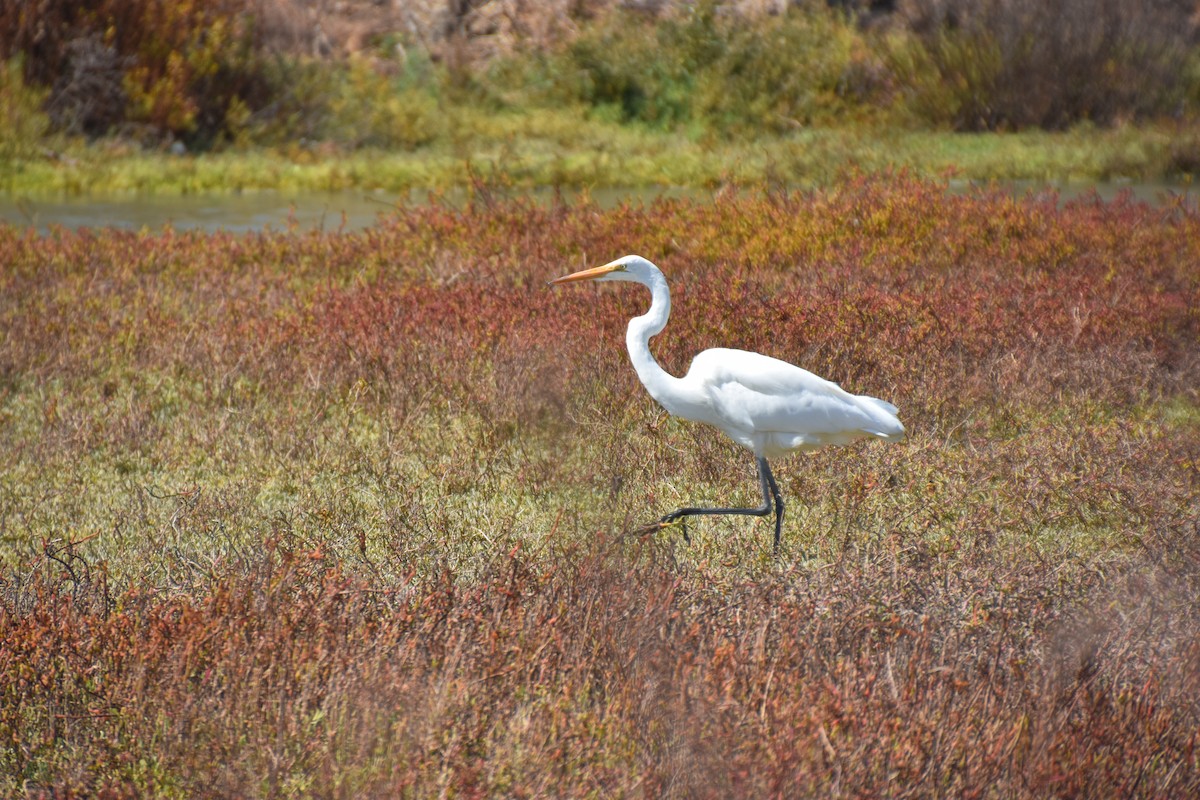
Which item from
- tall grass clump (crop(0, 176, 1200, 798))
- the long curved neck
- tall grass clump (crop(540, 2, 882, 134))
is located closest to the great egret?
the long curved neck

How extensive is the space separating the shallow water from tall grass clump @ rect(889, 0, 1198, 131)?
143 inches

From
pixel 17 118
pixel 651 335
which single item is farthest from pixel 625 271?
pixel 17 118

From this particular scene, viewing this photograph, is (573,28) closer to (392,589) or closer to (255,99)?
(255,99)

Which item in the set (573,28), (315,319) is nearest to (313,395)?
(315,319)

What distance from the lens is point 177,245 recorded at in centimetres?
952

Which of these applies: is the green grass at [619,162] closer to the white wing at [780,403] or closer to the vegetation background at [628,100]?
the vegetation background at [628,100]

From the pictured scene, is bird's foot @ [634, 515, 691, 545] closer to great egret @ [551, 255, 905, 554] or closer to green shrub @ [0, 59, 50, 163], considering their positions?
great egret @ [551, 255, 905, 554]

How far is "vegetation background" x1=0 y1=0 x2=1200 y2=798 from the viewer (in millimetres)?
2871

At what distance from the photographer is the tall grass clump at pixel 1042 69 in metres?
16.7

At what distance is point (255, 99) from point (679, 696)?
51.0 ft

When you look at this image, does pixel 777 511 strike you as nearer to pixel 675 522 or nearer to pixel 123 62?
pixel 675 522

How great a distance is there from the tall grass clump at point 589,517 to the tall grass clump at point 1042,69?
782cm

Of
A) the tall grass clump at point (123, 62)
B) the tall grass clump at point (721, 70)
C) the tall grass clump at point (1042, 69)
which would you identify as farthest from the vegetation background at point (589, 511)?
the tall grass clump at point (721, 70)

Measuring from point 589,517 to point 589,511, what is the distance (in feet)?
0.51
